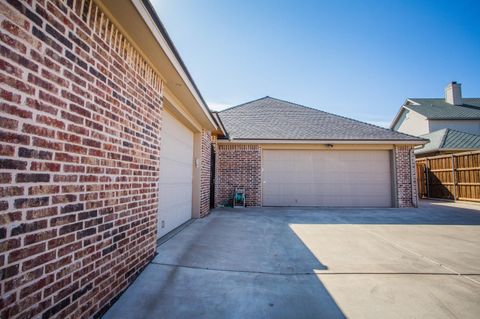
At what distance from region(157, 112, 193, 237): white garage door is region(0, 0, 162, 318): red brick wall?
5.81ft

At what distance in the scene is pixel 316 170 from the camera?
10.1 metres

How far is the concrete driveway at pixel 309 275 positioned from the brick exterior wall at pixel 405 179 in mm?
4124

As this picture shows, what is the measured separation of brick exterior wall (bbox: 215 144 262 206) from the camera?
1001 centimetres

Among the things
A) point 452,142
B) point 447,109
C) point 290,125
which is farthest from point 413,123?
point 290,125

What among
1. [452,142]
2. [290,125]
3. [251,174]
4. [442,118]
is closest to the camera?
A: [251,174]

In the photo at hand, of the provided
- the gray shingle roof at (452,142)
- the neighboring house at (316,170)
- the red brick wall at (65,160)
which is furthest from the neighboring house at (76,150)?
the gray shingle roof at (452,142)

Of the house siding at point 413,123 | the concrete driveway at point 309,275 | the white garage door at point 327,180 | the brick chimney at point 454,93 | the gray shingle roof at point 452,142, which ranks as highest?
the brick chimney at point 454,93

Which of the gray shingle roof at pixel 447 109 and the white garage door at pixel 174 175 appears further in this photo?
the gray shingle roof at pixel 447 109

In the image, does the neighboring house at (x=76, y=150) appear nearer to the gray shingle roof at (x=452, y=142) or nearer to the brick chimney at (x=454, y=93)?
the gray shingle roof at (x=452, y=142)

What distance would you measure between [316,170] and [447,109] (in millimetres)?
18799

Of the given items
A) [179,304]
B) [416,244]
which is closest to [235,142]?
[416,244]

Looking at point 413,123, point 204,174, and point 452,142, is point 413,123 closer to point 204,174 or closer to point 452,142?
point 452,142

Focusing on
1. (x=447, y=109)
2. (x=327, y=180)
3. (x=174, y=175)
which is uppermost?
(x=447, y=109)

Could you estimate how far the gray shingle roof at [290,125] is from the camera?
10.1m
